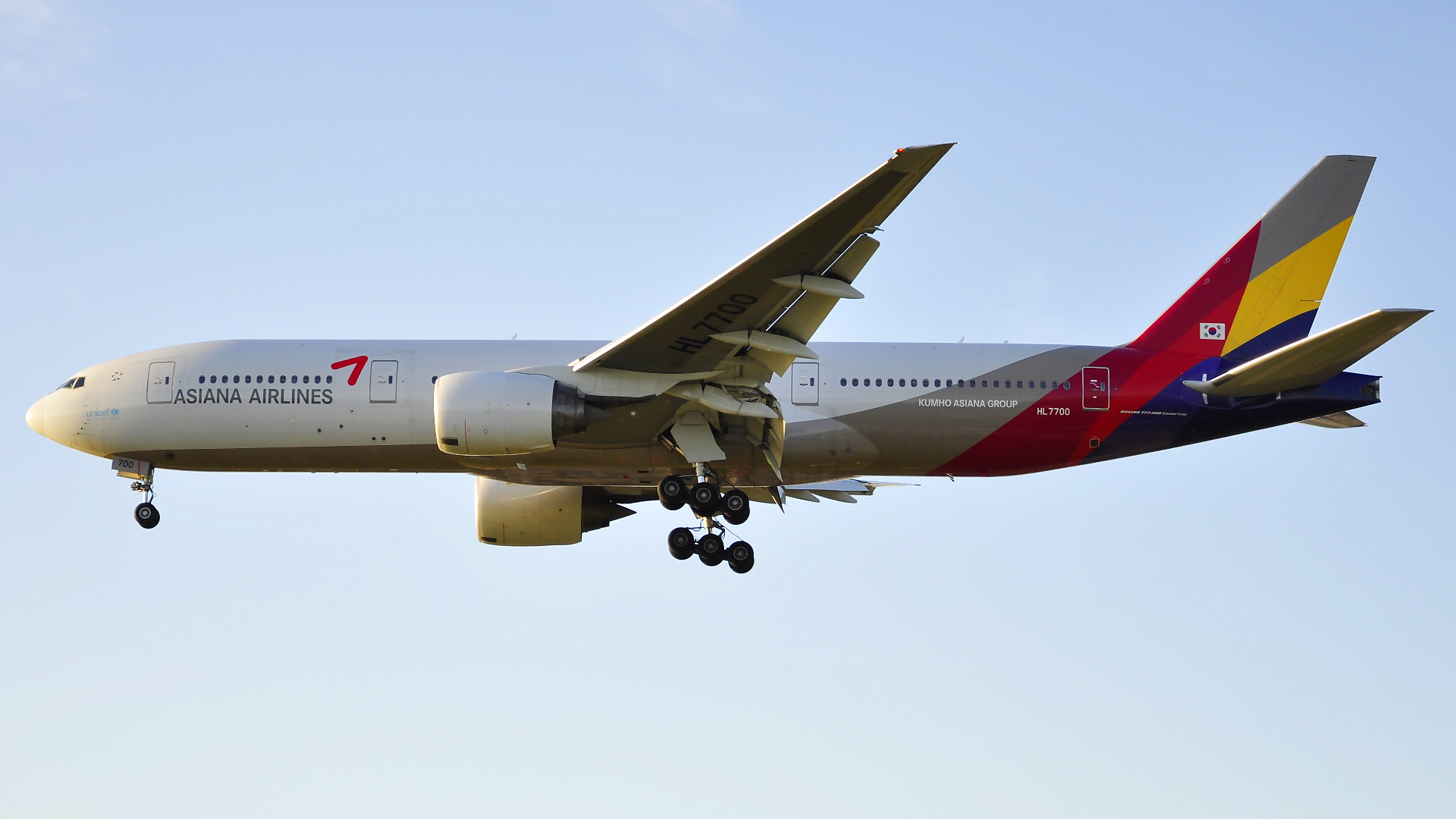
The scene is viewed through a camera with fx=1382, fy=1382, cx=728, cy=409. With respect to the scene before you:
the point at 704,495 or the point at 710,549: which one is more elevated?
the point at 704,495

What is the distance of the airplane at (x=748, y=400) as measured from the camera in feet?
74.7

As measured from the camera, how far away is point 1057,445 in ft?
80.9

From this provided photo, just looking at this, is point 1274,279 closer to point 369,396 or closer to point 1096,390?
point 1096,390

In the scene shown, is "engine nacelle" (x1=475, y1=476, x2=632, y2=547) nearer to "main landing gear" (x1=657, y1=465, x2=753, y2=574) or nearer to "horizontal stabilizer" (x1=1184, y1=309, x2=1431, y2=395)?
"main landing gear" (x1=657, y1=465, x2=753, y2=574)

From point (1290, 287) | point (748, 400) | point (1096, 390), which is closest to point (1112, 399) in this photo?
point (1096, 390)

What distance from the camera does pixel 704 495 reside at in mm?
24031

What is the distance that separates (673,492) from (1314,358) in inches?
433

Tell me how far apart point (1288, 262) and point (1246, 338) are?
1.78 meters

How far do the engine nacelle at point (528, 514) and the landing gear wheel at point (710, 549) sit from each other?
3.95 m

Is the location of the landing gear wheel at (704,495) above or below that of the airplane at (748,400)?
below

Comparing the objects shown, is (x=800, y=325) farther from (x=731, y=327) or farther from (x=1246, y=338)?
(x=1246, y=338)

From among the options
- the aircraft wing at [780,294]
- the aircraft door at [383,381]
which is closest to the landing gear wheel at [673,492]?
the aircraft wing at [780,294]

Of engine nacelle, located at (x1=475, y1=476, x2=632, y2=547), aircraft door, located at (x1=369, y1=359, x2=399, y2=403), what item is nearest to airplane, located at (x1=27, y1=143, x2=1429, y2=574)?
aircraft door, located at (x1=369, y1=359, x2=399, y2=403)

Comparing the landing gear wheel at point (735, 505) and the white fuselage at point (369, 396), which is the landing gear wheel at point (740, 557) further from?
the white fuselage at point (369, 396)
